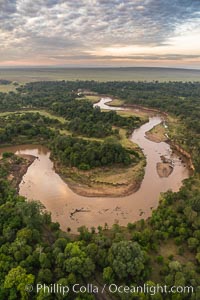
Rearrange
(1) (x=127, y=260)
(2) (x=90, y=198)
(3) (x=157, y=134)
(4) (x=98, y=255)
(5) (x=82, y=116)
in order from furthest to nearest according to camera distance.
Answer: (5) (x=82, y=116) → (3) (x=157, y=134) → (2) (x=90, y=198) → (4) (x=98, y=255) → (1) (x=127, y=260)

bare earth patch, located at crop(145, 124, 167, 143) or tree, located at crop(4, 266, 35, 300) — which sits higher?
bare earth patch, located at crop(145, 124, 167, 143)

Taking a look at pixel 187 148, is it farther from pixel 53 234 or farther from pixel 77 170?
pixel 53 234

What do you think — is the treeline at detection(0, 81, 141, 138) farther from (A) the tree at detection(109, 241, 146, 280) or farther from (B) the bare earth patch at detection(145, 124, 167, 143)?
(A) the tree at detection(109, 241, 146, 280)

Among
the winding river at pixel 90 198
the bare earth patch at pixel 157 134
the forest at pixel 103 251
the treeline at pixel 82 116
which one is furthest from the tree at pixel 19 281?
the bare earth patch at pixel 157 134

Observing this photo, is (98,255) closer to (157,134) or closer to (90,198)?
→ (90,198)

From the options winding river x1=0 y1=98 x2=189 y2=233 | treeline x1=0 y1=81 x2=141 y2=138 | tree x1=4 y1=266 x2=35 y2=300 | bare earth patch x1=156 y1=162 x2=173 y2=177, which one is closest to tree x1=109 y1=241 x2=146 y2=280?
tree x1=4 y1=266 x2=35 y2=300

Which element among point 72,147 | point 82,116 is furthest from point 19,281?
point 82,116

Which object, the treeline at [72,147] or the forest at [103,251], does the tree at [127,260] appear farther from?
the treeline at [72,147]

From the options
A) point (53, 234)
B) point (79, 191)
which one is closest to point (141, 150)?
point (79, 191)
